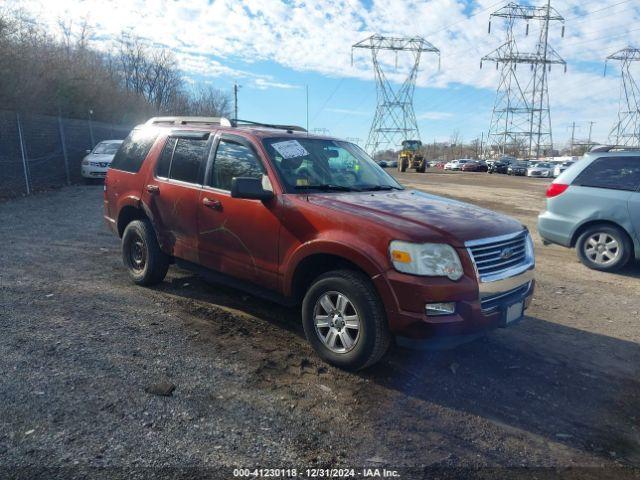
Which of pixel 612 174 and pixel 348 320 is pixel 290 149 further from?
pixel 612 174

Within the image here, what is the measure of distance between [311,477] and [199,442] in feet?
2.31

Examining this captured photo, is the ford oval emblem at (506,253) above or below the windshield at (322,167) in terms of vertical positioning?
below

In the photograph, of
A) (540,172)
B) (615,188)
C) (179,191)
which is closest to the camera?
(179,191)

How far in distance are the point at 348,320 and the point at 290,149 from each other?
1.79 meters

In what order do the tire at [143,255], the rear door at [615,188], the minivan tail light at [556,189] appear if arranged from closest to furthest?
the tire at [143,255] < the rear door at [615,188] < the minivan tail light at [556,189]

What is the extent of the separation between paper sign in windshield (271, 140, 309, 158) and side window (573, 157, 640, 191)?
4995 millimetres

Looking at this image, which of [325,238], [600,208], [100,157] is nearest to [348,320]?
[325,238]

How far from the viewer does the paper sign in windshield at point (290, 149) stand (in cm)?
457

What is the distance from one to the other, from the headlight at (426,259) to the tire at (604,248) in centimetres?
499

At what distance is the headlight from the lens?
343cm

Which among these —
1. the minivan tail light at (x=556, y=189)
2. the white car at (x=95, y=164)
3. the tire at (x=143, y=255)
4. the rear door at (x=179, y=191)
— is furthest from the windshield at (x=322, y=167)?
the white car at (x=95, y=164)

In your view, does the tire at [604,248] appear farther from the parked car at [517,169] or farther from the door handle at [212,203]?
the parked car at [517,169]

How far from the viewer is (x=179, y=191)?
5133 mm

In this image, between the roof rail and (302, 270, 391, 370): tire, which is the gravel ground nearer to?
(302, 270, 391, 370): tire
